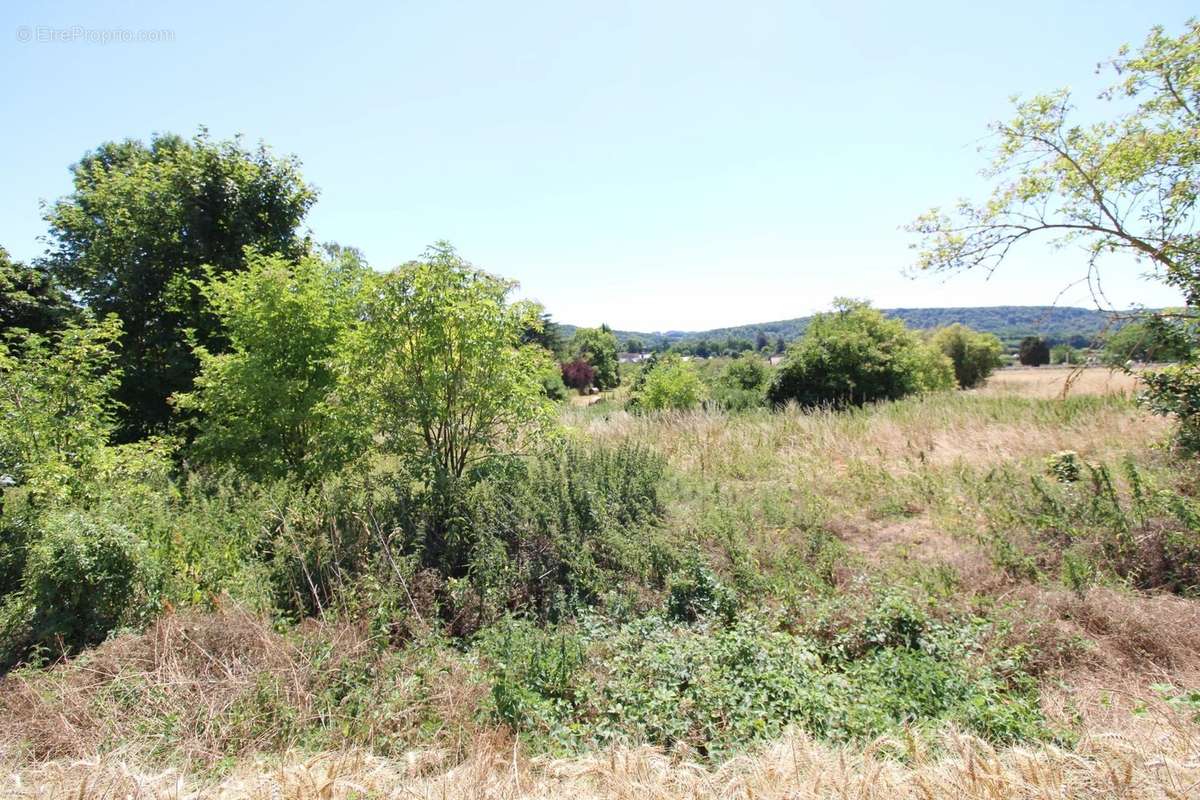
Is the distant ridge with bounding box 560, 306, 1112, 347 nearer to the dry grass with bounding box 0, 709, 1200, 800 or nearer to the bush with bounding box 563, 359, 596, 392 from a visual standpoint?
the dry grass with bounding box 0, 709, 1200, 800

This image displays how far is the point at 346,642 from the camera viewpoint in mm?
3891

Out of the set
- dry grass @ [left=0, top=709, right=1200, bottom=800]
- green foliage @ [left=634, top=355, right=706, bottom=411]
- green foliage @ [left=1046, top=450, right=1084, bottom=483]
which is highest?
green foliage @ [left=634, top=355, right=706, bottom=411]

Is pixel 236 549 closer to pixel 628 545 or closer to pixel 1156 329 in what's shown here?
pixel 628 545

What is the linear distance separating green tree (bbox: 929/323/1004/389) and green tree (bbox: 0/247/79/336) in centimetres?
5067

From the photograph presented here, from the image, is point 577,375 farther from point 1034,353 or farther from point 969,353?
point 1034,353

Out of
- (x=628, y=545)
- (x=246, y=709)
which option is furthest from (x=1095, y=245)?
(x=246, y=709)

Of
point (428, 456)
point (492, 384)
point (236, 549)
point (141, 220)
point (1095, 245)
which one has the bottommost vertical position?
point (236, 549)

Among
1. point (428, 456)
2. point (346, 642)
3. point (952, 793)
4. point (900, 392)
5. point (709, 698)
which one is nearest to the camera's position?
point (952, 793)

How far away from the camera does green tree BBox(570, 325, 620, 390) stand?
208ft

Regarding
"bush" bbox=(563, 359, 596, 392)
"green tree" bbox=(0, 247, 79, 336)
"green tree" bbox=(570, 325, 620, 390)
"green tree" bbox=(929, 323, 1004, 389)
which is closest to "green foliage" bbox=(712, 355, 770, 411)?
"green tree" bbox=(0, 247, 79, 336)

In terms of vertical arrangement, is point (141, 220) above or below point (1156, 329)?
above

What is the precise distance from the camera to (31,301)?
10078 mm

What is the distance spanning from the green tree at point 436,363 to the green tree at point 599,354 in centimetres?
5405

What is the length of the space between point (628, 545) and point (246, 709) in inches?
124
